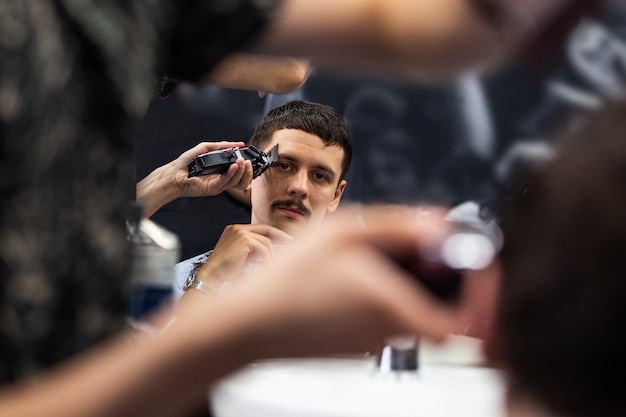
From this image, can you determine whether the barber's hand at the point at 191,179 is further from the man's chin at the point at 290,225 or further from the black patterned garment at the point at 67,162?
the black patterned garment at the point at 67,162

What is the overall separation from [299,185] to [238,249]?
322mm

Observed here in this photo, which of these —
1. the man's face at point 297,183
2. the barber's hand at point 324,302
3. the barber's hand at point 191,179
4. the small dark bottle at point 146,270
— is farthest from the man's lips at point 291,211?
the barber's hand at point 324,302

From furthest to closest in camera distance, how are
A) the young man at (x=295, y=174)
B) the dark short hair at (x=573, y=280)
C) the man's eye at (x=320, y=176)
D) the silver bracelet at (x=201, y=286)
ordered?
1. the man's eye at (x=320, y=176)
2. the young man at (x=295, y=174)
3. the silver bracelet at (x=201, y=286)
4. the dark short hair at (x=573, y=280)

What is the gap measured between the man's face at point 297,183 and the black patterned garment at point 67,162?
155 centimetres

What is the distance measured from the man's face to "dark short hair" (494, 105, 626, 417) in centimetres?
152

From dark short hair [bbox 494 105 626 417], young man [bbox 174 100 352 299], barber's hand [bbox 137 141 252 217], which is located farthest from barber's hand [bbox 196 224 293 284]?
dark short hair [bbox 494 105 626 417]

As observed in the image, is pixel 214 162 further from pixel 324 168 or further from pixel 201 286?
pixel 324 168

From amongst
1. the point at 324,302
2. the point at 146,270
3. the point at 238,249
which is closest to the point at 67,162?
the point at 324,302

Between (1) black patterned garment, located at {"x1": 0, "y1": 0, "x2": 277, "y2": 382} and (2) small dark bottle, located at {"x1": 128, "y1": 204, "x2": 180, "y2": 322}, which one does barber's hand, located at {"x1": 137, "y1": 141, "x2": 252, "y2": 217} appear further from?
(1) black patterned garment, located at {"x1": 0, "y1": 0, "x2": 277, "y2": 382}

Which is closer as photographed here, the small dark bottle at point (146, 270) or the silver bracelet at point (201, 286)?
the small dark bottle at point (146, 270)

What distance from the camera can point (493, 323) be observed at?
554 millimetres

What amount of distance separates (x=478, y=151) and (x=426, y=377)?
934 mm

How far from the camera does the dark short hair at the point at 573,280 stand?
0.52 m

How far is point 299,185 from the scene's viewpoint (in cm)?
215
